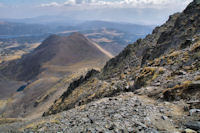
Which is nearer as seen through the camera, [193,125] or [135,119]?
[193,125]

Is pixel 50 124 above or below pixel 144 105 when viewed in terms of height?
below

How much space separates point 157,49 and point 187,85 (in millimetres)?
21616

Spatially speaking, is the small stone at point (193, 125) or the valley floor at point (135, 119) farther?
the valley floor at point (135, 119)

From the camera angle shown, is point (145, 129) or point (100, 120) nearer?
point (145, 129)

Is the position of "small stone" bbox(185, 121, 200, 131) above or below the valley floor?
above

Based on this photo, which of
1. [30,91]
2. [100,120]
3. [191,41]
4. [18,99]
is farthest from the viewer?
[30,91]

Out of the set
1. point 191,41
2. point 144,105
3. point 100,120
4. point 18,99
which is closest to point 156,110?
point 144,105

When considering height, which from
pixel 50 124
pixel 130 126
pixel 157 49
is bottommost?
pixel 50 124

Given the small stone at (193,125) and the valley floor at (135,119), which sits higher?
the small stone at (193,125)

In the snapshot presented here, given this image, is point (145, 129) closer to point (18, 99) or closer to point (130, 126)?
point (130, 126)

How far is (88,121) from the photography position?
12859mm

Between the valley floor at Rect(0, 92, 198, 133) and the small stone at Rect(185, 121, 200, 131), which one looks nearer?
the small stone at Rect(185, 121, 200, 131)

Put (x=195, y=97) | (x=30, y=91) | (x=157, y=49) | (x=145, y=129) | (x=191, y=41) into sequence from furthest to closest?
(x=30, y=91) → (x=157, y=49) → (x=191, y=41) → (x=195, y=97) → (x=145, y=129)

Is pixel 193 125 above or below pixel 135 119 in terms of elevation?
above
